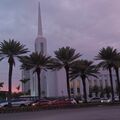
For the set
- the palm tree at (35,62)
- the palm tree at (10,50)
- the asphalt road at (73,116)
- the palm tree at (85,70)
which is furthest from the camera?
the palm tree at (85,70)

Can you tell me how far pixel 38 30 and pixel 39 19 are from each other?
22.0 ft

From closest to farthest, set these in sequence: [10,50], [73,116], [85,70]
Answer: [73,116], [10,50], [85,70]

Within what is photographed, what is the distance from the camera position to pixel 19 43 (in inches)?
2279

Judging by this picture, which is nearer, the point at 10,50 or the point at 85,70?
the point at 10,50

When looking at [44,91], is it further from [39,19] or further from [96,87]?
Answer: [39,19]

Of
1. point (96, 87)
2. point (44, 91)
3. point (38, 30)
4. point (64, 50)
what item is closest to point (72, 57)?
point (64, 50)

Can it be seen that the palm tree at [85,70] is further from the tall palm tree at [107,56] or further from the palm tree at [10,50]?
the palm tree at [10,50]

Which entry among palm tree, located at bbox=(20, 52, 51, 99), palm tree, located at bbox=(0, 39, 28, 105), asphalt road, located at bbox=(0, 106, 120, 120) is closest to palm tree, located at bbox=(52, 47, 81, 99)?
palm tree, located at bbox=(20, 52, 51, 99)

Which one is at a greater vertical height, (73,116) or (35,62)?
(35,62)

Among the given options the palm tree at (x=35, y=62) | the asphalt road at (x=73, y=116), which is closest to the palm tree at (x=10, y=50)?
the palm tree at (x=35, y=62)

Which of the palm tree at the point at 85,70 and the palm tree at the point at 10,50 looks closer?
the palm tree at the point at 10,50

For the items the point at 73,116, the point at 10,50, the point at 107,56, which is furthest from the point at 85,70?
the point at 73,116

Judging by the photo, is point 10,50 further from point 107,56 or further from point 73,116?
point 73,116

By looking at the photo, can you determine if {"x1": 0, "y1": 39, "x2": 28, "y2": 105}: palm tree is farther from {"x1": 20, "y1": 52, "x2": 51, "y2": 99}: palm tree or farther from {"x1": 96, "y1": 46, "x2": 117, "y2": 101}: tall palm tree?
{"x1": 96, "y1": 46, "x2": 117, "y2": 101}: tall palm tree
